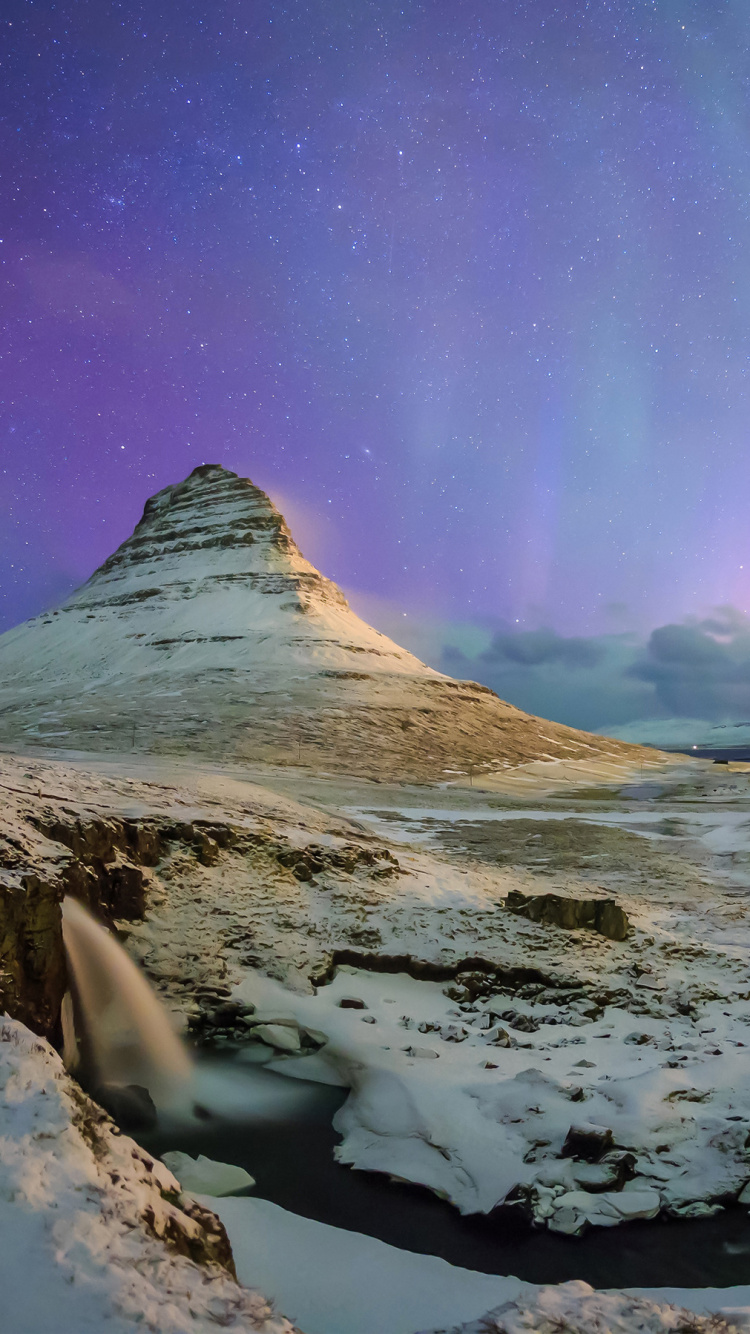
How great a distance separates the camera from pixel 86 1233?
3.38 meters

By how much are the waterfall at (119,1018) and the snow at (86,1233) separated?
3.45 meters

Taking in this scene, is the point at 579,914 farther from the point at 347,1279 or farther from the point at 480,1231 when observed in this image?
the point at 347,1279

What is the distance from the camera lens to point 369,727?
5853cm

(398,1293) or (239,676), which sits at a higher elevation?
(239,676)

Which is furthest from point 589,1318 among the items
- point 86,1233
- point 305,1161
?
point 305,1161

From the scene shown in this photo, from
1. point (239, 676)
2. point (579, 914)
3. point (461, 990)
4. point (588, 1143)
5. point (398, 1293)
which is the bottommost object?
point (398, 1293)

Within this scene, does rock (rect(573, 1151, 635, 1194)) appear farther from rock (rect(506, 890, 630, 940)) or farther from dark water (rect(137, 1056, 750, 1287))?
rock (rect(506, 890, 630, 940))

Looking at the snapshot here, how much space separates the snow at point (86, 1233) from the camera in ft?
9.58

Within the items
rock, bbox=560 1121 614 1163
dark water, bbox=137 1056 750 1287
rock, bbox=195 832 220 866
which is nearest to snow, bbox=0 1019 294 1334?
dark water, bbox=137 1056 750 1287

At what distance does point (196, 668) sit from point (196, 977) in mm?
68016

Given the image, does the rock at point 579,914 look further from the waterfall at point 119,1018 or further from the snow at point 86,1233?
the snow at point 86,1233

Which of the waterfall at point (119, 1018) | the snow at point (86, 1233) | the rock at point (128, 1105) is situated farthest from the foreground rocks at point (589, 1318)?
the waterfall at point (119, 1018)

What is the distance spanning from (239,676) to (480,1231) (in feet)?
220

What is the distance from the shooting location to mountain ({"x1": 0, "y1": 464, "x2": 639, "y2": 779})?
52750 mm
